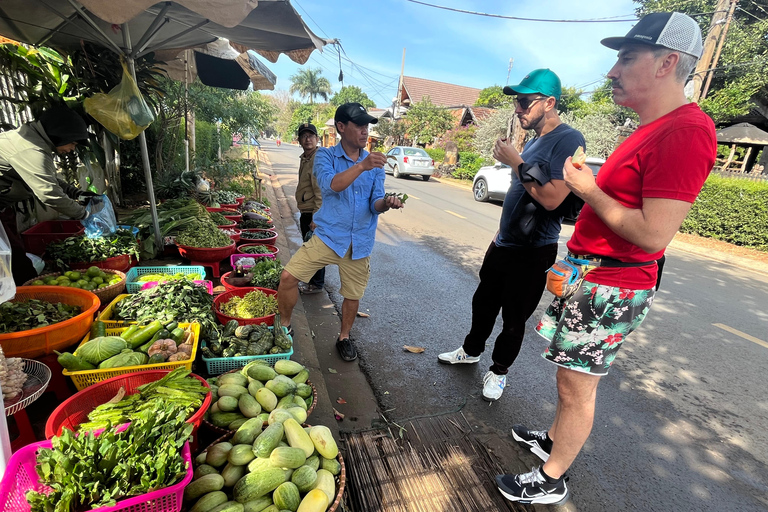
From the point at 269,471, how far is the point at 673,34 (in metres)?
2.57

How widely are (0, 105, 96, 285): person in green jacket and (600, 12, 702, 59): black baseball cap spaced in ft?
14.1

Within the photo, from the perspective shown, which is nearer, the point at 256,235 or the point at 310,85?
the point at 256,235

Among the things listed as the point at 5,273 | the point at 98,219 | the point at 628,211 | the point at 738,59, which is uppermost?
the point at 738,59

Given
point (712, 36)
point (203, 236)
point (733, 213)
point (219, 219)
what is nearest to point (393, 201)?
point (203, 236)

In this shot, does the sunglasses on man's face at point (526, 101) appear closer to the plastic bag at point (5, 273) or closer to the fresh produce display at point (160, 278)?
the plastic bag at point (5, 273)

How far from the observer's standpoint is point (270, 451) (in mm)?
1800

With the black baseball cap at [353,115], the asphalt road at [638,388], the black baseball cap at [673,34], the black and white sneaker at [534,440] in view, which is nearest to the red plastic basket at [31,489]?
the asphalt road at [638,388]

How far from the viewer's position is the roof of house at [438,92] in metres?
33.1

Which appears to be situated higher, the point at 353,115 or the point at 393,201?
the point at 353,115

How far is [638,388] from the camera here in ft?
11.6

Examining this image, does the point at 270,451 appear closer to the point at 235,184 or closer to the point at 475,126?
the point at 235,184

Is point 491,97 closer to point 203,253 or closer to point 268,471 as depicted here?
point 203,253

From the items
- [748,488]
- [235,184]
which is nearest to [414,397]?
[748,488]

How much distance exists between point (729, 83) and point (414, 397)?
22.5 metres
